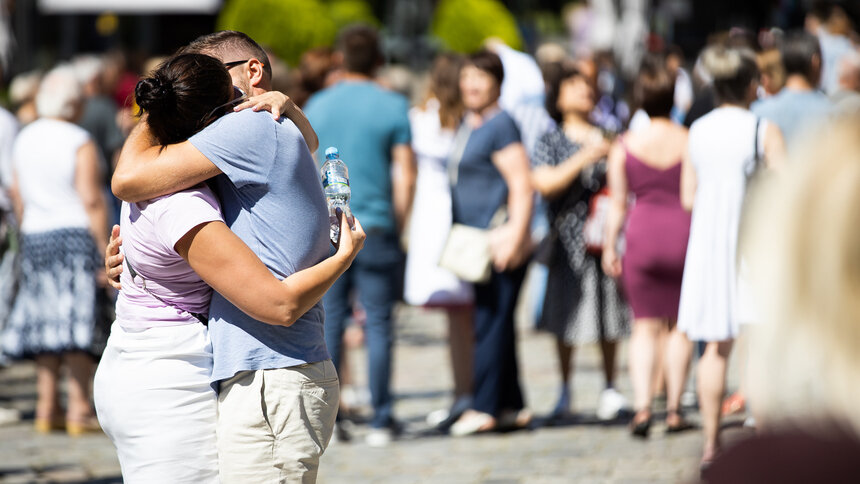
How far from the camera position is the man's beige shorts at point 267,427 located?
299cm

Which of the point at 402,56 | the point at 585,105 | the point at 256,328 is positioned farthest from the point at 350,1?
the point at 256,328

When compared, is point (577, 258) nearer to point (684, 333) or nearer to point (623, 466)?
point (684, 333)

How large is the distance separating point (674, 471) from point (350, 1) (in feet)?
102

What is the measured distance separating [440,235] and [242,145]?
4.80 m

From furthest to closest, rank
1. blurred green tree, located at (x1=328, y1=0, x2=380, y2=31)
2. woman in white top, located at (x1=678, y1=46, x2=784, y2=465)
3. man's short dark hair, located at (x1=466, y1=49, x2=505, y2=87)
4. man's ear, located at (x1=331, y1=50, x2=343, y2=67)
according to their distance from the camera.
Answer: blurred green tree, located at (x1=328, y1=0, x2=380, y2=31) → man's ear, located at (x1=331, y1=50, x2=343, y2=67) → man's short dark hair, located at (x1=466, y1=49, x2=505, y2=87) → woman in white top, located at (x1=678, y1=46, x2=784, y2=465)

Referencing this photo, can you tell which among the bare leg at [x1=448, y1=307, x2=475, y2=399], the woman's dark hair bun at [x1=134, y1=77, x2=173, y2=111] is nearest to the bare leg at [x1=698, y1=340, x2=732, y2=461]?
the bare leg at [x1=448, y1=307, x2=475, y2=399]

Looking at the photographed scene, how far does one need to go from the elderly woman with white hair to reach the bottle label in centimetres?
441

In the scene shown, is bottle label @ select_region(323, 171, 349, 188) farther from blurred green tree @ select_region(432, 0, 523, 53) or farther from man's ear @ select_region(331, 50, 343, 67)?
blurred green tree @ select_region(432, 0, 523, 53)

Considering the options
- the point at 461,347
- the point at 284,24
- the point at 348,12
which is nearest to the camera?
the point at 461,347

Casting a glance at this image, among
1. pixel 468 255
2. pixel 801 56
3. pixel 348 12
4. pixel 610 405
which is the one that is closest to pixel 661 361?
pixel 610 405

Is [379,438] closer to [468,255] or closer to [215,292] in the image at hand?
[468,255]

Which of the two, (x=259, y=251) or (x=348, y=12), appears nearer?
(x=259, y=251)

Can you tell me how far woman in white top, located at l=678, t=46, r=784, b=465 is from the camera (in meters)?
→ 5.88

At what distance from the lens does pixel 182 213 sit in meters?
2.91
